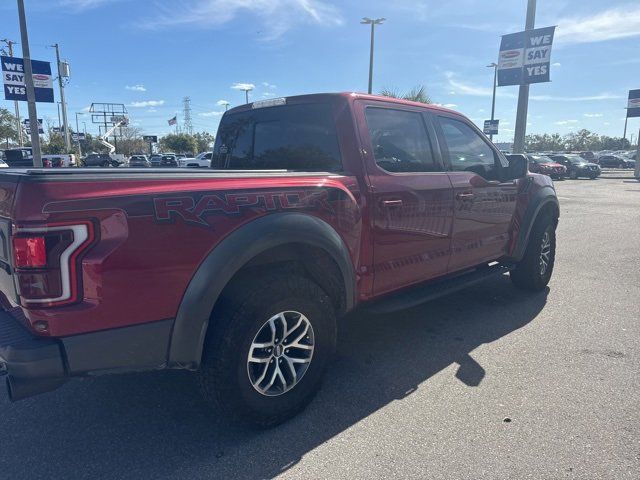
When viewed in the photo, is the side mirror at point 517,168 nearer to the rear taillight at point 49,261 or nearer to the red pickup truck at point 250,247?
the red pickup truck at point 250,247

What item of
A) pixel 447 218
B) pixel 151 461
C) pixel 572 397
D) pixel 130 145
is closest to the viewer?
pixel 151 461

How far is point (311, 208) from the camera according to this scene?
2.81 metres

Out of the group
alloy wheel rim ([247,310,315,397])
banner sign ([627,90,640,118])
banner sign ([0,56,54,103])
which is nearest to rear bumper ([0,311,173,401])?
alloy wheel rim ([247,310,315,397])

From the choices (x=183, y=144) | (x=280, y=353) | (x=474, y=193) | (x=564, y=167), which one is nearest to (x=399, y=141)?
(x=474, y=193)

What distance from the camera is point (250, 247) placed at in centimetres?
245

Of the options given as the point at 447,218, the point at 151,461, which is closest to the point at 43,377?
the point at 151,461

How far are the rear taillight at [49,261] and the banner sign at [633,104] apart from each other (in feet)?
122

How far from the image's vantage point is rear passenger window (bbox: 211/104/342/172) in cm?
337

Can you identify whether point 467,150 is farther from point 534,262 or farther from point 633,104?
point 633,104

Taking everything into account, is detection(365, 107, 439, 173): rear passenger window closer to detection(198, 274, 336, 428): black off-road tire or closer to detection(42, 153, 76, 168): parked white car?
detection(198, 274, 336, 428): black off-road tire

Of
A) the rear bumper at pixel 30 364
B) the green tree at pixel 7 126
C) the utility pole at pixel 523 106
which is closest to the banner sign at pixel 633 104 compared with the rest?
the utility pole at pixel 523 106

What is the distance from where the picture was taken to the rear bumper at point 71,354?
200 cm

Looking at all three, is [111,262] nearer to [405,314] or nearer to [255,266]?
[255,266]

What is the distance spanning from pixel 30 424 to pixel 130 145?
9377 cm
